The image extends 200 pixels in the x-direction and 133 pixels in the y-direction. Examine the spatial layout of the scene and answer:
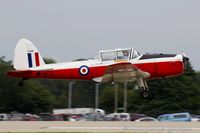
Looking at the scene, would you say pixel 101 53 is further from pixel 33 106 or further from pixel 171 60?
pixel 33 106

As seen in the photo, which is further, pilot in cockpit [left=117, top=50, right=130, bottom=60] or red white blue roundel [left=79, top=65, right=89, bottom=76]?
red white blue roundel [left=79, top=65, right=89, bottom=76]

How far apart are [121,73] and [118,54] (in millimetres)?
1303

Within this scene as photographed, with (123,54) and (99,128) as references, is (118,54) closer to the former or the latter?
(123,54)

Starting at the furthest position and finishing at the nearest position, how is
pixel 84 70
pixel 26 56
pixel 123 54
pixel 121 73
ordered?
1. pixel 26 56
2. pixel 84 70
3. pixel 121 73
4. pixel 123 54

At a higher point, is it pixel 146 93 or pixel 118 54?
pixel 118 54

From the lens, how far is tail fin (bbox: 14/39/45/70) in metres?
30.6

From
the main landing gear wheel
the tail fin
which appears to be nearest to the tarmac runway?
the main landing gear wheel

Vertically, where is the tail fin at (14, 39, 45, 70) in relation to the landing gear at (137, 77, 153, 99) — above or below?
above

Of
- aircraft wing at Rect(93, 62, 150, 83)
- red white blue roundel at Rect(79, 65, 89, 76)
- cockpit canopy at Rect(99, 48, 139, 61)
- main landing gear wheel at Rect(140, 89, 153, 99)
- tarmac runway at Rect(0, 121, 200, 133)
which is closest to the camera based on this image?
tarmac runway at Rect(0, 121, 200, 133)

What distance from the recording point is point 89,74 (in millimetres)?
29719

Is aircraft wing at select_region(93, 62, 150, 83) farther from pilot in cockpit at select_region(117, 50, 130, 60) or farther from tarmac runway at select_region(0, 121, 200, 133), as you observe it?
tarmac runway at select_region(0, 121, 200, 133)

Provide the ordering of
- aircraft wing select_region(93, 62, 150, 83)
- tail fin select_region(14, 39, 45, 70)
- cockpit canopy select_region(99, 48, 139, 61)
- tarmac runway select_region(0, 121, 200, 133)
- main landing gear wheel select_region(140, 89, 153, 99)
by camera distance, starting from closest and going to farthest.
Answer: tarmac runway select_region(0, 121, 200, 133), main landing gear wheel select_region(140, 89, 153, 99), cockpit canopy select_region(99, 48, 139, 61), aircraft wing select_region(93, 62, 150, 83), tail fin select_region(14, 39, 45, 70)

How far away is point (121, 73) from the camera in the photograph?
96.1ft

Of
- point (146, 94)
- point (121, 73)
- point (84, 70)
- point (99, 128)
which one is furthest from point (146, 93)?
point (99, 128)
